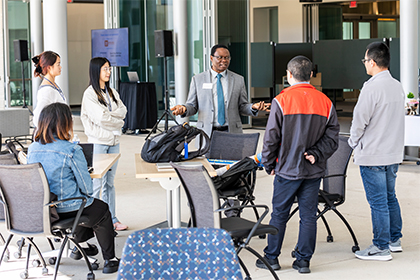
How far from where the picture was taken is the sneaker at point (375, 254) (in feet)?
13.5

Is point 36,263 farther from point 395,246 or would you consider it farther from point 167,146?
point 395,246

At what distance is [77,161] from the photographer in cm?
362

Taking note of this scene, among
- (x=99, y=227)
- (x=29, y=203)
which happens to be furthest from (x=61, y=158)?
(x=99, y=227)

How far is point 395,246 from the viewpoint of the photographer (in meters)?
4.33

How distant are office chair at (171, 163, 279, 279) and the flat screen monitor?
9.46m

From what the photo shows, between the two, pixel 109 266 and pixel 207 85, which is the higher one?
pixel 207 85

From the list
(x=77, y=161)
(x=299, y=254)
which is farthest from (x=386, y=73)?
(x=77, y=161)

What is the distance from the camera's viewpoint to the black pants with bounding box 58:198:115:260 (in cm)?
380

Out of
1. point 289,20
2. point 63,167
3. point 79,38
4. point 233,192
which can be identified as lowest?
point 233,192

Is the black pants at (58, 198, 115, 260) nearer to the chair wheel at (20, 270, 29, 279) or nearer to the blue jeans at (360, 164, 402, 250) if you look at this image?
the chair wheel at (20, 270, 29, 279)

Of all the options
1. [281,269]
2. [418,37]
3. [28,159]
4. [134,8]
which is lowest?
[281,269]

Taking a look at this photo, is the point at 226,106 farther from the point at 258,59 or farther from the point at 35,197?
the point at 258,59

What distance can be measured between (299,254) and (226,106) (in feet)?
6.01

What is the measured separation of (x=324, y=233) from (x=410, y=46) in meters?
4.98
